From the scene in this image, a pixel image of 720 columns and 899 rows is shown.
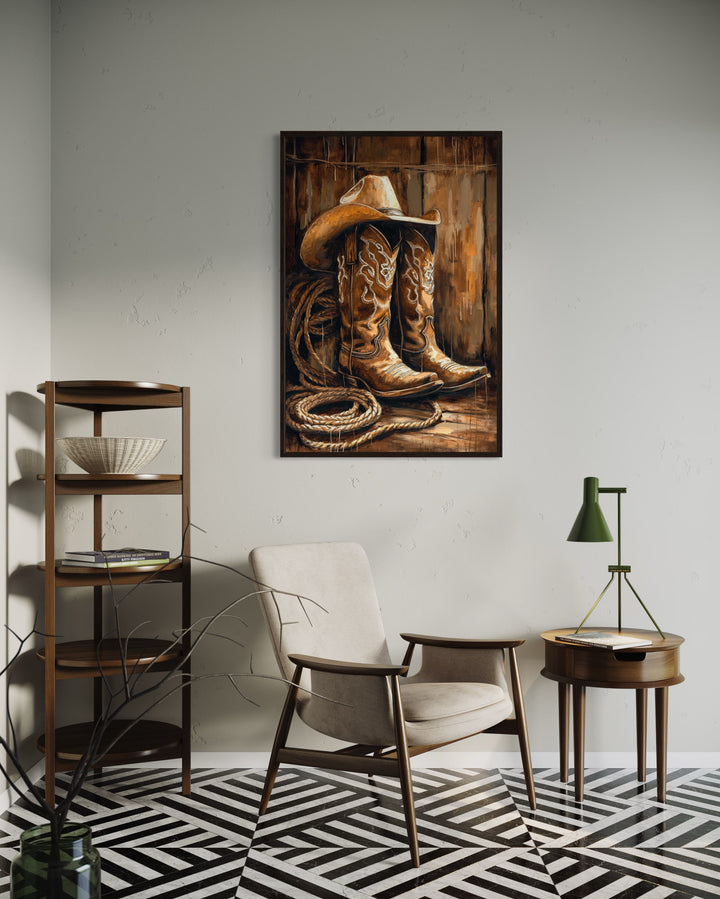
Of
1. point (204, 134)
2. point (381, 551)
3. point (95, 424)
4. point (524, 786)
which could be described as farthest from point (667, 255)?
point (95, 424)

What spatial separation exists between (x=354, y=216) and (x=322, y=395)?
722 mm

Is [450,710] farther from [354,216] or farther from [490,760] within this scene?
[354,216]

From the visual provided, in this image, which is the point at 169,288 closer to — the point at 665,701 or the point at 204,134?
the point at 204,134

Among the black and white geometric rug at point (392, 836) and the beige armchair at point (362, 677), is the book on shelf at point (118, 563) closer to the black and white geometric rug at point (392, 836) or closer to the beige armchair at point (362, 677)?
the beige armchair at point (362, 677)

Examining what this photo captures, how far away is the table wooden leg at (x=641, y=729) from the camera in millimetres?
2953

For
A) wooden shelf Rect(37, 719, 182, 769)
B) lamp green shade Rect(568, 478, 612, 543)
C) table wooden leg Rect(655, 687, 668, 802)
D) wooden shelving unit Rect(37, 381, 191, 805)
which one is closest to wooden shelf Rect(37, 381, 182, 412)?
wooden shelving unit Rect(37, 381, 191, 805)

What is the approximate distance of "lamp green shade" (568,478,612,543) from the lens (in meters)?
2.90

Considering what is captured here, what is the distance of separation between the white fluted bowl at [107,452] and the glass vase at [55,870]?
1.61 meters

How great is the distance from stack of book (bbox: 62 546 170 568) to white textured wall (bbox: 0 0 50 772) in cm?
24

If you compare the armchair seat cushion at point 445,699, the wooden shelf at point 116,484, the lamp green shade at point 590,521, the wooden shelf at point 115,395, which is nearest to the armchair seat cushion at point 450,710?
the armchair seat cushion at point 445,699

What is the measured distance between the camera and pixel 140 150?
325cm

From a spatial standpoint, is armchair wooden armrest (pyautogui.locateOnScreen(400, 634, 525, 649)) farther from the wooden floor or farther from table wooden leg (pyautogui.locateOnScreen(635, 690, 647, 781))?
the wooden floor

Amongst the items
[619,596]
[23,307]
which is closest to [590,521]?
[619,596]

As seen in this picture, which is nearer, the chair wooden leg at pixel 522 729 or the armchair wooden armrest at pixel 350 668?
the armchair wooden armrest at pixel 350 668
